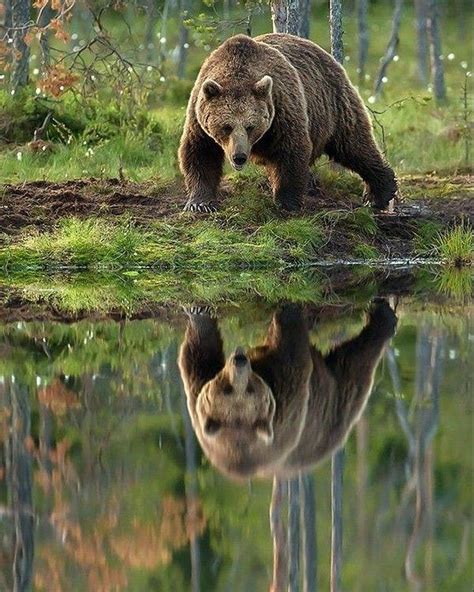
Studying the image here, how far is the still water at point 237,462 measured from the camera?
511 cm

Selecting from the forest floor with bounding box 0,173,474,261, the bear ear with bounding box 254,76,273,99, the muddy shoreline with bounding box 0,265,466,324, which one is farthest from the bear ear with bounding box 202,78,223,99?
the muddy shoreline with bounding box 0,265,466,324

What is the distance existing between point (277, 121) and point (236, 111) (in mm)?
633

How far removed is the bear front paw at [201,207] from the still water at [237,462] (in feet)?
13.2

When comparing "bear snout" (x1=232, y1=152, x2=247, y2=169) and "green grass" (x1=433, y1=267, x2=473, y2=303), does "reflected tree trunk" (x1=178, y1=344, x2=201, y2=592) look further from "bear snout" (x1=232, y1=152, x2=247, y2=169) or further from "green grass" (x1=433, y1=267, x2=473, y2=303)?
"bear snout" (x1=232, y1=152, x2=247, y2=169)

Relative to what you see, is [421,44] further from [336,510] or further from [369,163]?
[336,510]

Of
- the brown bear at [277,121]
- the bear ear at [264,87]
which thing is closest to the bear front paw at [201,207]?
the brown bear at [277,121]

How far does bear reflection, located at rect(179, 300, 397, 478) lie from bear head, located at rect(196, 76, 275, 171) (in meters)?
2.67

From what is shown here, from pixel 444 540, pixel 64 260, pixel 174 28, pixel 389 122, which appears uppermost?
pixel 174 28

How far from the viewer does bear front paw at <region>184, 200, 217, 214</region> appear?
13.4 m

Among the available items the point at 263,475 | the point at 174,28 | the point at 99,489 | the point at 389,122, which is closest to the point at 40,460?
the point at 99,489

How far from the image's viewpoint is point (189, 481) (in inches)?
236

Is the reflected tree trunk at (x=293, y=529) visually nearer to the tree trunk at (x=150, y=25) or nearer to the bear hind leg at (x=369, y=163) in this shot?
the bear hind leg at (x=369, y=163)

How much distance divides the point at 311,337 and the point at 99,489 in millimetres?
3679

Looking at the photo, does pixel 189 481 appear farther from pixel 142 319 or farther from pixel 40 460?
pixel 142 319
